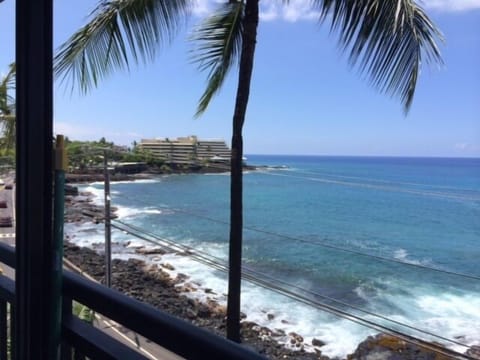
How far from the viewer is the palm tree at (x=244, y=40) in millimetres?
2932

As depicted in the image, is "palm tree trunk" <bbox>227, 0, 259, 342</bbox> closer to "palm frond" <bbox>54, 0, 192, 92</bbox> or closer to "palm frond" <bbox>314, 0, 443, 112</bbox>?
"palm frond" <bbox>54, 0, 192, 92</bbox>

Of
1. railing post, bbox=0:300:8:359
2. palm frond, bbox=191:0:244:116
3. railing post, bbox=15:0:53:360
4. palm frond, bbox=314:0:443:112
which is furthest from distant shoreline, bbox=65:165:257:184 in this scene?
palm frond, bbox=314:0:443:112

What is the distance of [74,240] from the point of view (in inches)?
736

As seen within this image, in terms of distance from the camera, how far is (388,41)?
115 inches

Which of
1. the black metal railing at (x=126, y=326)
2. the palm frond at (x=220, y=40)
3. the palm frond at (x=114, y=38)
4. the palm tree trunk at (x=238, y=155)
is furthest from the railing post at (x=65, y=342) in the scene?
the palm frond at (x=220, y=40)

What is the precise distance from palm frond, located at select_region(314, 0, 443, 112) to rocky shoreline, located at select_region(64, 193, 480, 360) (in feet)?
12.4

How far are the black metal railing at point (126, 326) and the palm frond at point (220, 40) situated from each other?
3.42 meters

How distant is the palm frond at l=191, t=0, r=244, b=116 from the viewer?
4.21m

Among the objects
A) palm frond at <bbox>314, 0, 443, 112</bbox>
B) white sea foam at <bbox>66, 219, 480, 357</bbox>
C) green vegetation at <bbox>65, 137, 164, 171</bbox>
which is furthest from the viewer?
white sea foam at <bbox>66, 219, 480, 357</bbox>

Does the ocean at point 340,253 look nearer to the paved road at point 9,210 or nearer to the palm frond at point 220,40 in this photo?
the palm frond at point 220,40

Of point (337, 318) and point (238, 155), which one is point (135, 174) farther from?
point (238, 155)

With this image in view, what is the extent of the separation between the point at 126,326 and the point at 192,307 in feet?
34.6

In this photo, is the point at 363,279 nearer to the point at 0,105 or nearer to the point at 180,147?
the point at 180,147

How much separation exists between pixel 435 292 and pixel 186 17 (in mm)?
12883
